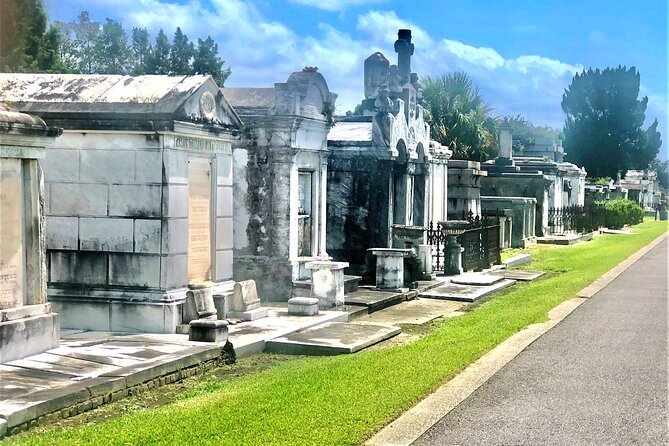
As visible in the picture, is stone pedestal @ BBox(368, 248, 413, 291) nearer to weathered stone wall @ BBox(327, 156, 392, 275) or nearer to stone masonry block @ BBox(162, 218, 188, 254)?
weathered stone wall @ BBox(327, 156, 392, 275)

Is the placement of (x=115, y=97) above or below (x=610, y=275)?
above

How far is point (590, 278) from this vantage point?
18.4 metres

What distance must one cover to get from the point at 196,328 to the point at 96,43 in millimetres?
41106

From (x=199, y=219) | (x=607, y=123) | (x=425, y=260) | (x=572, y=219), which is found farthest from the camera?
(x=607, y=123)

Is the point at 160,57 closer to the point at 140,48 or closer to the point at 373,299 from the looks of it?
the point at 140,48

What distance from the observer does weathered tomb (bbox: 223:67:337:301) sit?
1402 cm

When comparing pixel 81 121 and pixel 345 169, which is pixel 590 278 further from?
pixel 81 121

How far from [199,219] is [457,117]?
99.6ft

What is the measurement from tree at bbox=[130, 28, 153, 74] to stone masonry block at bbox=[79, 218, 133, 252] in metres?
39.0

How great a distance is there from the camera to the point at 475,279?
18469 millimetres

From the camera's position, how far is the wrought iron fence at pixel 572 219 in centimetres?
3491

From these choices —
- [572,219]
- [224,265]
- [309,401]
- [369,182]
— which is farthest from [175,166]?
[572,219]

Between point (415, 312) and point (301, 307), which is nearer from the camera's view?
point (301, 307)

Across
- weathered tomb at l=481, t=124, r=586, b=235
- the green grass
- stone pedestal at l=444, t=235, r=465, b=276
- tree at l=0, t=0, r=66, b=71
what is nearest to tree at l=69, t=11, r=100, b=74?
tree at l=0, t=0, r=66, b=71
